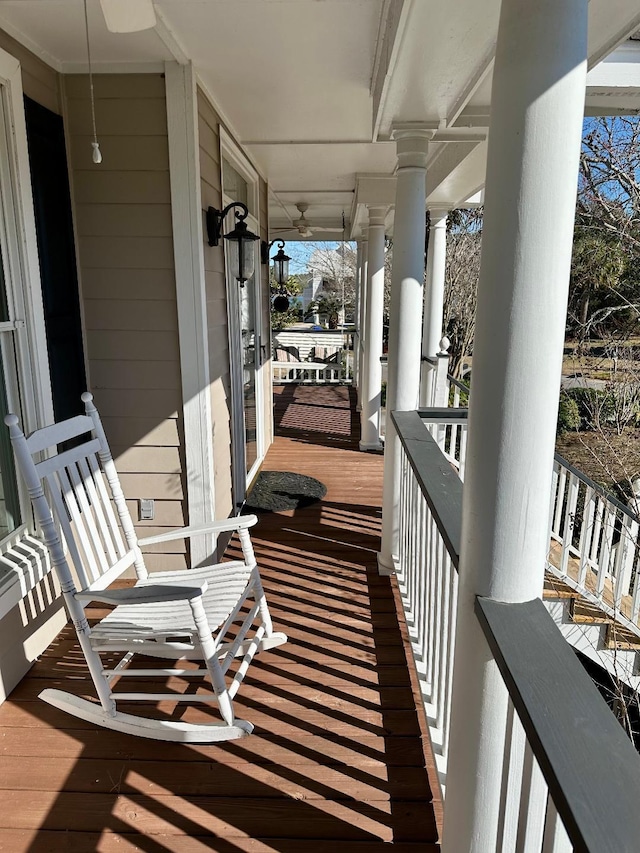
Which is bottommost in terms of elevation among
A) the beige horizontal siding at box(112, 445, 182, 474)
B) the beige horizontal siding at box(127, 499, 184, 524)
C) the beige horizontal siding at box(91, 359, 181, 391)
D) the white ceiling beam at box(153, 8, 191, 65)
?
the beige horizontal siding at box(127, 499, 184, 524)

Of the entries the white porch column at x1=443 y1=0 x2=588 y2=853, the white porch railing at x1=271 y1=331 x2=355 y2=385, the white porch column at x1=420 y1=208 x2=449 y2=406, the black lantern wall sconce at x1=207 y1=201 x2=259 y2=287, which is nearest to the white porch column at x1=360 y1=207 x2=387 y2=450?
the white porch column at x1=420 y1=208 x2=449 y2=406

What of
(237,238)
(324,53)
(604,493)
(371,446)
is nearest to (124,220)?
(237,238)

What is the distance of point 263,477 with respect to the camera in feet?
16.2

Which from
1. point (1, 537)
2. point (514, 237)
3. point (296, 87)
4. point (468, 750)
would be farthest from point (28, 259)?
point (468, 750)

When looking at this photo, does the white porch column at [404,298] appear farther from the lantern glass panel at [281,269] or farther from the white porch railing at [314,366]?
the white porch railing at [314,366]

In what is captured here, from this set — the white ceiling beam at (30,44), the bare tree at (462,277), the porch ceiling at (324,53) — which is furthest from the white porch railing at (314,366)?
the white ceiling beam at (30,44)

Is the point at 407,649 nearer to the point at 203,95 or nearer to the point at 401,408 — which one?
the point at 401,408

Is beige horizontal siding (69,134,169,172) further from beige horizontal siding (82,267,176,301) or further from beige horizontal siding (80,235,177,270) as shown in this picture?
beige horizontal siding (82,267,176,301)

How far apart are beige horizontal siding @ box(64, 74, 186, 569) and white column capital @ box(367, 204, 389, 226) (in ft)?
10.0

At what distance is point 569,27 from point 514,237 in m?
0.29

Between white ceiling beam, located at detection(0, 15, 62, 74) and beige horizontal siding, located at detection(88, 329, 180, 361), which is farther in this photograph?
beige horizontal siding, located at detection(88, 329, 180, 361)

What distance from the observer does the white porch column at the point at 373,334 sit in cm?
577

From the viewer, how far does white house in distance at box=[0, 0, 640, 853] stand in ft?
3.29

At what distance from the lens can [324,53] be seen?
244cm
